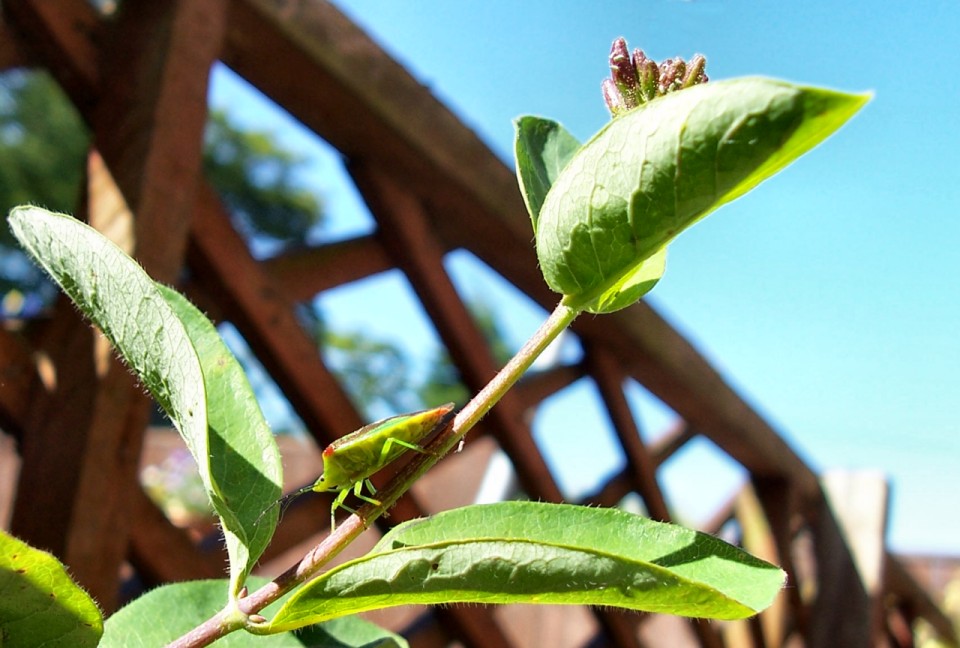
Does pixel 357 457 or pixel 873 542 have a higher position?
pixel 357 457

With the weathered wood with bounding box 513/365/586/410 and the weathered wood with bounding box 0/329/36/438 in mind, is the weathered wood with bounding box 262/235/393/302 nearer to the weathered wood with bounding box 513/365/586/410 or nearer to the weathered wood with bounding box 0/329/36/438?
the weathered wood with bounding box 0/329/36/438

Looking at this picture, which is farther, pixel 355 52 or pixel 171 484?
pixel 171 484

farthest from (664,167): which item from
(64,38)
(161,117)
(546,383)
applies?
(546,383)

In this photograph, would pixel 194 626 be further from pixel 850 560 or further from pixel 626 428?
pixel 850 560

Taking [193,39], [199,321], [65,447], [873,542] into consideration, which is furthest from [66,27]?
[873,542]

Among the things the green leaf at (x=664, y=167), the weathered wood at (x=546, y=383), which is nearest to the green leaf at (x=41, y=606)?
the green leaf at (x=664, y=167)

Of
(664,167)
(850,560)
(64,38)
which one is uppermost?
(64,38)

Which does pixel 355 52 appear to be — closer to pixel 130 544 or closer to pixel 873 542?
pixel 130 544
